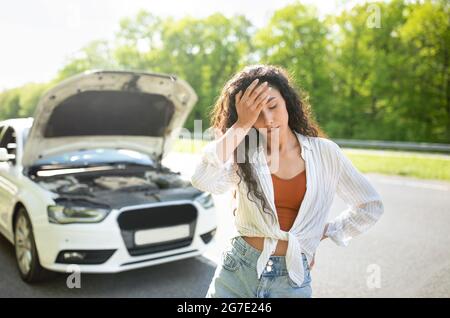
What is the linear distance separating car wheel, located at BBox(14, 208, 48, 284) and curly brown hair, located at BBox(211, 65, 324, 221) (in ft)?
9.20

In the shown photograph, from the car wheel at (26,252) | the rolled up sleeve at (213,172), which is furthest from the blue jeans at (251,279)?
the car wheel at (26,252)

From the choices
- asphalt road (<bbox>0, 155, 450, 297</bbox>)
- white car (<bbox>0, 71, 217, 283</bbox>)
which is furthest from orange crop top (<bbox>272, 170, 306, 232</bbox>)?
white car (<bbox>0, 71, 217, 283</bbox>)

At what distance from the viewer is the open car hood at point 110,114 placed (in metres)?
4.21

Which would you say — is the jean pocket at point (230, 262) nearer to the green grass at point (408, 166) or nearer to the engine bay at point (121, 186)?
the engine bay at point (121, 186)

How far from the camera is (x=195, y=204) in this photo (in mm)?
4277

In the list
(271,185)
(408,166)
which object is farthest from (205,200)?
(408,166)

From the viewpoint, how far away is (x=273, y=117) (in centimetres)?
169

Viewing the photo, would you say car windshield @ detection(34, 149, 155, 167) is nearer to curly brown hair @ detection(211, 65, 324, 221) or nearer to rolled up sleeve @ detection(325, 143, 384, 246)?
curly brown hair @ detection(211, 65, 324, 221)

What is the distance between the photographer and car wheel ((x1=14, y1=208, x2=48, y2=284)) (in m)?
3.90

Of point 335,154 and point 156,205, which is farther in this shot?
point 156,205

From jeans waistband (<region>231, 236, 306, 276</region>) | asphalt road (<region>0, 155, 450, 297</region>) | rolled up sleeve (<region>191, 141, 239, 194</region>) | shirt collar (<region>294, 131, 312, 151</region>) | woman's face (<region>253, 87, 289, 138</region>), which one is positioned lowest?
asphalt road (<region>0, 155, 450, 297</region>)

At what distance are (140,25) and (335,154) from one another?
47.4m
